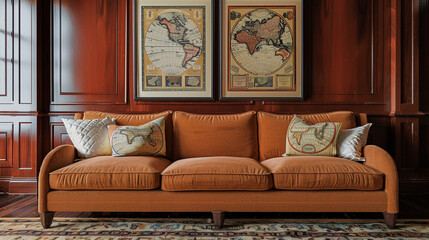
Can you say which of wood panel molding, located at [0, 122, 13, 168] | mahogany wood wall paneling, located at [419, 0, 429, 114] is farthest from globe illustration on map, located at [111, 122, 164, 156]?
mahogany wood wall paneling, located at [419, 0, 429, 114]

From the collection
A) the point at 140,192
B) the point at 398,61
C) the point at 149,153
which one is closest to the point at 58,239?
the point at 140,192

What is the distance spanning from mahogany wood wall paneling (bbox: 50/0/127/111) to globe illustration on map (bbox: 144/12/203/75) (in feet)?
1.21

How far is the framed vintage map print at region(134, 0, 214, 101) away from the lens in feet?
9.50

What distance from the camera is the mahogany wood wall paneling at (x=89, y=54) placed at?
9.64ft

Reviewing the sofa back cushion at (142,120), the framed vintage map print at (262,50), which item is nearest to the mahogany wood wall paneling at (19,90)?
the sofa back cushion at (142,120)

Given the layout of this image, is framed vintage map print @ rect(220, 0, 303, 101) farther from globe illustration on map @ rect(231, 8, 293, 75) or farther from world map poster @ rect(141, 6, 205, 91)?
world map poster @ rect(141, 6, 205, 91)

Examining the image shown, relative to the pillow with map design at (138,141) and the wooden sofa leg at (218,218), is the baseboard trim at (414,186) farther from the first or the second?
the pillow with map design at (138,141)

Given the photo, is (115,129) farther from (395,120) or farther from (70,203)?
(395,120)

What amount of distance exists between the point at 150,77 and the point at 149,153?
3.04 feet

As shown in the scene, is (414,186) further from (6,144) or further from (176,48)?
(6,144)

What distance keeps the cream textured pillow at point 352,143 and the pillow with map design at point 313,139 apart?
7 centimetres

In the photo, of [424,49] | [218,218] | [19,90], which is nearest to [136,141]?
[218,218]

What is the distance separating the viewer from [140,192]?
1962mm

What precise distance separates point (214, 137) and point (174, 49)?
1028 millimetres
